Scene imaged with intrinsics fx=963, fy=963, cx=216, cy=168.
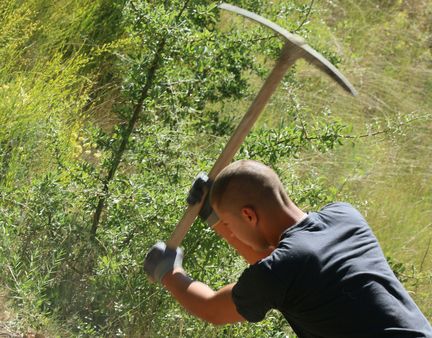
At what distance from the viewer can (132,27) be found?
454 centimetres

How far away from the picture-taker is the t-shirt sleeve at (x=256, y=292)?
281cm

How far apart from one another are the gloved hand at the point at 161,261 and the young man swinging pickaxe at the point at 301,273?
0.11 meters

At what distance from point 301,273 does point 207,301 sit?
0.41m

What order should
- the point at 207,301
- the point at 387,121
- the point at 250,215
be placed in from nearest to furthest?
the point at 250,215
the point at 207,301
the point at 387,121

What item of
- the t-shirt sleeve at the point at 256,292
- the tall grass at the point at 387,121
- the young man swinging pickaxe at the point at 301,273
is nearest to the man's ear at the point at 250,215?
the young man swinging pickaxe at the point at 301,273

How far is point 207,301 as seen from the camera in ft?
10.1

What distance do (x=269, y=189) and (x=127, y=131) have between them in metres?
1.64

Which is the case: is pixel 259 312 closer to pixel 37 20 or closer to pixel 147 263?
pixel 147 263

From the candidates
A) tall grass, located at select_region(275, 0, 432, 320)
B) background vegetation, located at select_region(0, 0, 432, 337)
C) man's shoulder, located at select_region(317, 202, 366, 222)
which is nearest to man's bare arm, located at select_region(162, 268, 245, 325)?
man's shoulder, located at select_region(317, 202, 366, 222)

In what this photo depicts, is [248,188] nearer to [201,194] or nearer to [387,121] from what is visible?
[201,194]

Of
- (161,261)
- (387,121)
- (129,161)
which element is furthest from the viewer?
(387,121)

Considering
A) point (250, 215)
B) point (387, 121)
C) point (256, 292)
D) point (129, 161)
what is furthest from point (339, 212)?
point (387, 121)

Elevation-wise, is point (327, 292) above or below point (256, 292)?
above

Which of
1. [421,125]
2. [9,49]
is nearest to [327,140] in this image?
[9,49]
